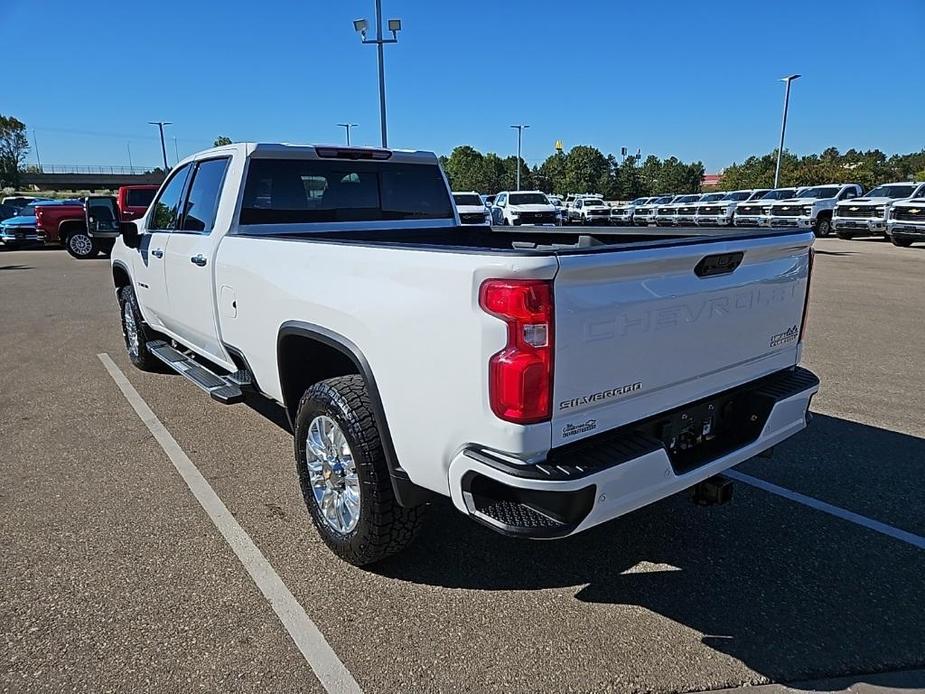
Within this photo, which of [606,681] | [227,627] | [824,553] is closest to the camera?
[606,681]

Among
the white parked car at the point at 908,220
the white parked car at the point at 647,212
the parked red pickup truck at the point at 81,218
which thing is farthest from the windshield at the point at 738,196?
the parked red pickup truck at the point at 81,218

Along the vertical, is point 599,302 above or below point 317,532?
above

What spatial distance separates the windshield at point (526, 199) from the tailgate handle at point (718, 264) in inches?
912

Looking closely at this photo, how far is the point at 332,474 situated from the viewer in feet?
10.3

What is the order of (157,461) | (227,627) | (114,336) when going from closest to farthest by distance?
(227,627) → (157,461) → (114,336)

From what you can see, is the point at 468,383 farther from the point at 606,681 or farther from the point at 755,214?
the point at 755,214

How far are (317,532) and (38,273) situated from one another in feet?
50.2

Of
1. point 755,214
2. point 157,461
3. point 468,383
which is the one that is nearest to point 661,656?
point 468,383

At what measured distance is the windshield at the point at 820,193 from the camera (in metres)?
25.2

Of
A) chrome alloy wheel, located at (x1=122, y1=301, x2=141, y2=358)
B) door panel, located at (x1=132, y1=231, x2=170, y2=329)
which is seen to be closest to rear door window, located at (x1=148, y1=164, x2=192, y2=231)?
door panel, located at (x1=132, y1=231, x2=170, y2=329)

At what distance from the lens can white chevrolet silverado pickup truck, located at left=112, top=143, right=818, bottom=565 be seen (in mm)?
2211

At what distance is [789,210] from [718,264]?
84.5 ft

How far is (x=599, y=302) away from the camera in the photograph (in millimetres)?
2273

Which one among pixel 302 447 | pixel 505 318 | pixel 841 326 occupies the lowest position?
pixel 841 326
